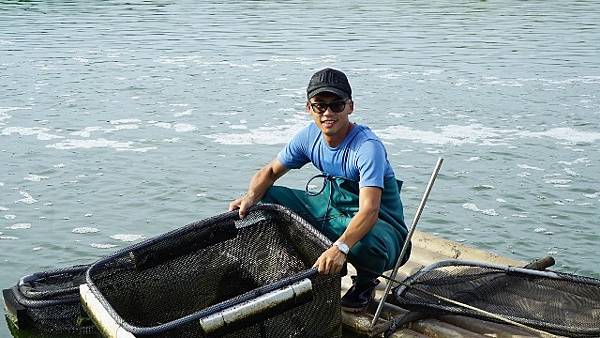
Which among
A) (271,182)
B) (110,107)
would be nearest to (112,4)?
(110,107)

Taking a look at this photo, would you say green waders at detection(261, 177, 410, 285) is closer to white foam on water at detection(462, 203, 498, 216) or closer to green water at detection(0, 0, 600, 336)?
green water at detection(0, 0, 600, 336)

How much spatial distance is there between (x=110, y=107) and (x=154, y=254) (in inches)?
335

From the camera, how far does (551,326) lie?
15.2 ft

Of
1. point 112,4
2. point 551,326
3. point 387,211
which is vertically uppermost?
point 387,211

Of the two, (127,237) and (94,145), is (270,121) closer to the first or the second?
(94,145)

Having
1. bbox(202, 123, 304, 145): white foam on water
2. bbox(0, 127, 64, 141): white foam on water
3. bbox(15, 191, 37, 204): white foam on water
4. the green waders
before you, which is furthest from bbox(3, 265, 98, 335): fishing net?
bbox(0, 127, 64, 141): white foam on water

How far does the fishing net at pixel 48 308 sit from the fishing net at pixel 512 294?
6.36ft

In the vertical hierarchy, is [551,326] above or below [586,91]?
above

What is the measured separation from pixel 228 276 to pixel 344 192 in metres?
0.91

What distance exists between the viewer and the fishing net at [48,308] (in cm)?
528

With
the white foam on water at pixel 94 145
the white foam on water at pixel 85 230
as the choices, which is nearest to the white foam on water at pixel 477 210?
the white foam on water at pixel 85 230

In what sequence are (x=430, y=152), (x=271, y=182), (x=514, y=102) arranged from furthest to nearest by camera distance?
(x=514, y=102) < (x=430, y=152) < (x=271, y=182)

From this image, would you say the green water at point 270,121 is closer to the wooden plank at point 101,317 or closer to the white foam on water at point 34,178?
the white foam on water at point 34,178

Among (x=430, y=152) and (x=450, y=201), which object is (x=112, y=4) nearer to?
(x=430, y=152)
